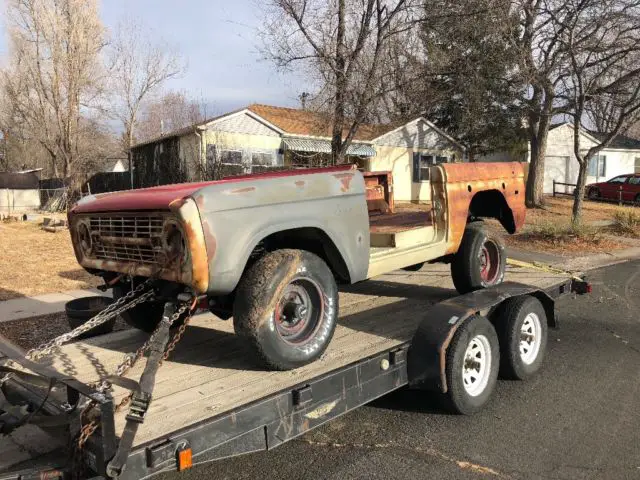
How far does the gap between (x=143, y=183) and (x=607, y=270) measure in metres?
21.3

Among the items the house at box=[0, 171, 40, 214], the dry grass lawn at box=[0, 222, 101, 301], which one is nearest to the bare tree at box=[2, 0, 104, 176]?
the house at box=[0, 171, 40, 214]

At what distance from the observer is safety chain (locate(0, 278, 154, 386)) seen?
10.3ft

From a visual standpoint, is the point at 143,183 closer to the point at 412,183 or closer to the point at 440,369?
the point at 412,183

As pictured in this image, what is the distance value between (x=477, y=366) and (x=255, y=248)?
6.15 feet

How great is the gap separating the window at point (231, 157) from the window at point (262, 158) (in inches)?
25.1

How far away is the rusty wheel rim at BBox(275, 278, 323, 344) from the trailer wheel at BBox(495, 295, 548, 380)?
5.67 ft

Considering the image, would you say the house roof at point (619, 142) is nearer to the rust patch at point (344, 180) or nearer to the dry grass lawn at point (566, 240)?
the dry grass lawn at point (566, 240)

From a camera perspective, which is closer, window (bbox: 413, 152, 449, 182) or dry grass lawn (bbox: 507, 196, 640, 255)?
dry grass lawn (bbox: 507, 196, 640, 255)

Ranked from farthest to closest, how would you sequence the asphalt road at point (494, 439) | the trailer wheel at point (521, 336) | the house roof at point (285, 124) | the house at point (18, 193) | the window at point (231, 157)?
1. the house at point (18, 193)
2. the house roof at point (285, 124)
3. the window at point (231, 157)
4. the trailer wheel at point (521, 336)
5. the asphalt road at point (494, 439)

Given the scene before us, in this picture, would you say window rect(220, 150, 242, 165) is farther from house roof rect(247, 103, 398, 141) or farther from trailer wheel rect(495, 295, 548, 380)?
trailer wheel rect(495, 295, 548, 380)

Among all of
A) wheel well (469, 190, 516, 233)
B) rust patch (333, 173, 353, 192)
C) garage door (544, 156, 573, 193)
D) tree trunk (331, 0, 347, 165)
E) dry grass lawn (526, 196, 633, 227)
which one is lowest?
dry grass lawn (526, 196, 633, 227)

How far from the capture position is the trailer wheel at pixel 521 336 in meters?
4.36

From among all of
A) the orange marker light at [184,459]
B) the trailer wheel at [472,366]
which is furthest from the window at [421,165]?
the orange marker light at [184,459]

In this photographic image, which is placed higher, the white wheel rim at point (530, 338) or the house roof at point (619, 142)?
the house roof at point (619, 142)
